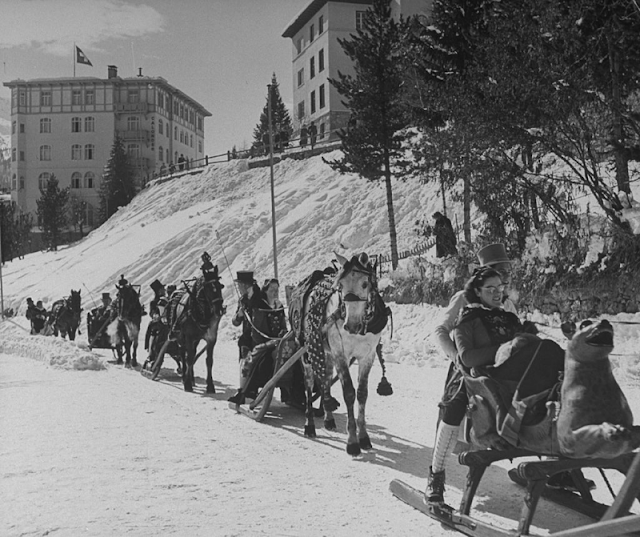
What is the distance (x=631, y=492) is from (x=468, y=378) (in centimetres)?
147

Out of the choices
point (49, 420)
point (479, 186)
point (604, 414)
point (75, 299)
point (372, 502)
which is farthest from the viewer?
point (75, 299)

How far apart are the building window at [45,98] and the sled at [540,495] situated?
82.5 metres

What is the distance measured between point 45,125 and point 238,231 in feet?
171

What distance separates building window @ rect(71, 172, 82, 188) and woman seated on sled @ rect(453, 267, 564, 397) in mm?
82220

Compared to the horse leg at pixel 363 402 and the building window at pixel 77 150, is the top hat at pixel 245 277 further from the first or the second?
the building window at pixel 77 150

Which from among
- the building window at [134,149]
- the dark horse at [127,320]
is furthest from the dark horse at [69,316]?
the building window at [134,149]

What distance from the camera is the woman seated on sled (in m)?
4.58

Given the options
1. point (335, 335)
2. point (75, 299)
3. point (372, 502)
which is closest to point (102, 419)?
point (335, 335)

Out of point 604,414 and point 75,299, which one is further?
point 75,299

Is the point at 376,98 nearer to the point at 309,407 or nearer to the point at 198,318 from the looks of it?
the point at 198,318

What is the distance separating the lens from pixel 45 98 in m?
78.9

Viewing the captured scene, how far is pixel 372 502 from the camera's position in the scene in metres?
5.57

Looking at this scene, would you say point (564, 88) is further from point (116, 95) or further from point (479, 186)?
point (116, 95)

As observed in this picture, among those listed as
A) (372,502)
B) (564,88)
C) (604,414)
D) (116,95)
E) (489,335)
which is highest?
(116,95)
